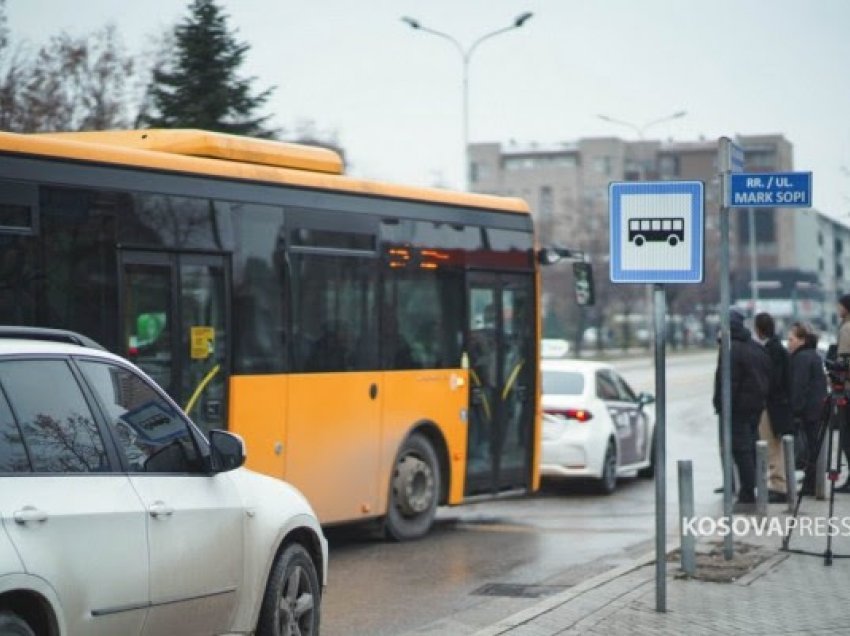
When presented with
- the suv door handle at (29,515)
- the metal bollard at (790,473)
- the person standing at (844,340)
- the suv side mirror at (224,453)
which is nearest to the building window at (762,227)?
the person standing at (844,340)

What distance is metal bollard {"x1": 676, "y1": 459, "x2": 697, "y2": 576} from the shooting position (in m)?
11.8

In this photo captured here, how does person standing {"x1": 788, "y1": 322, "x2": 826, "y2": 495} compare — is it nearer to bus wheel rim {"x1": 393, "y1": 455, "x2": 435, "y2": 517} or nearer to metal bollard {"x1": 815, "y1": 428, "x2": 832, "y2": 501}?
metal bollard {"x1": 815, "y1": 428, "x2": 832, "y2": 501}

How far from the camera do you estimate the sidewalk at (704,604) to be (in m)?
9.87

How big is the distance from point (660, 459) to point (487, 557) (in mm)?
4005

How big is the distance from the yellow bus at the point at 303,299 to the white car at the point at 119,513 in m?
3.54

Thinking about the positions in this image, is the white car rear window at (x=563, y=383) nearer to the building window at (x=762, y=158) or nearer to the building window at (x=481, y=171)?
the building window at (x=762, y=158)

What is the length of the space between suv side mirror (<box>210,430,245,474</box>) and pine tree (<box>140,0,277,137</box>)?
20.0 meters

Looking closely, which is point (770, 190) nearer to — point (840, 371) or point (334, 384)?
point (840, 371)

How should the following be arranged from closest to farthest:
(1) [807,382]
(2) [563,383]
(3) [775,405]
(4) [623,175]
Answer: (3) [775,405], (1) [807,382], (2) [563,383], (4) [623,175]

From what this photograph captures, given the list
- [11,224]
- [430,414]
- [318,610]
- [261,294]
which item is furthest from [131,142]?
[318,610]

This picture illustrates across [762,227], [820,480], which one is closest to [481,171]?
[762,227]

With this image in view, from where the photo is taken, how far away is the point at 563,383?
21172 mm

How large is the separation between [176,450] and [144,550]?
714 millimetres

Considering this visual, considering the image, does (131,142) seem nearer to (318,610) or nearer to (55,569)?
(318,610)
